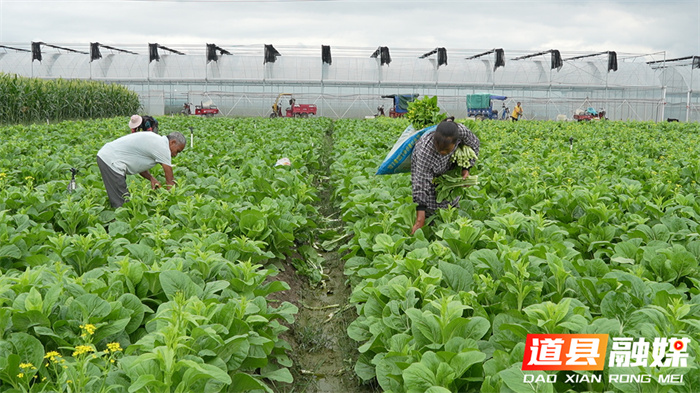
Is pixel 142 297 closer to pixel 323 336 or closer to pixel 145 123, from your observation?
pixel 323 336

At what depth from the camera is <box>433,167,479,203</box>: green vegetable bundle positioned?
586 cm

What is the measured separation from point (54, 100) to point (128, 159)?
71.6ft

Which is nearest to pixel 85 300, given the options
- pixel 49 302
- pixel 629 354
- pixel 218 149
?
pixel 49 302

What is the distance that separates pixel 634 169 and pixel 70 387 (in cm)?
811

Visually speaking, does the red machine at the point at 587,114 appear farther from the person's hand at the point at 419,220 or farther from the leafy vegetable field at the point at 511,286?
the person's hand at the point at 419,220

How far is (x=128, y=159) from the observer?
6.91 metres

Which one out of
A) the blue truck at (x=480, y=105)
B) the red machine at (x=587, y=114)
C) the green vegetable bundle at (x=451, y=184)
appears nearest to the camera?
the green vegetable bundle at (x=451, y=184)

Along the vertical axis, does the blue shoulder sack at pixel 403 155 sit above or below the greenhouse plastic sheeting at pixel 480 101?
below

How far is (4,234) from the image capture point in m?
4.43

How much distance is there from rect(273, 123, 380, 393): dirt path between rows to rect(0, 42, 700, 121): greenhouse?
1555 inches

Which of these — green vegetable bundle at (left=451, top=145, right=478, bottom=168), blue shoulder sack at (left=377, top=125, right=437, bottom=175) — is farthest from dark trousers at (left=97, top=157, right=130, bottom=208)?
green vegetable bundle at (left=451, top=145, right=478, bottom=168)

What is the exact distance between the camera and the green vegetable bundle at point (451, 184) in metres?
5.86

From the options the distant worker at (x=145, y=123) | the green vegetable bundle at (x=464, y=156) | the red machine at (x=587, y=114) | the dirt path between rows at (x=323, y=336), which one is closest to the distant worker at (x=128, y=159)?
the distant worker at (x=145, y=123)

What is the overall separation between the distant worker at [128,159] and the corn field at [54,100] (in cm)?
1865
